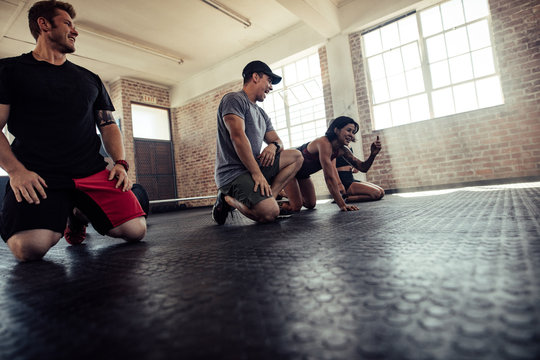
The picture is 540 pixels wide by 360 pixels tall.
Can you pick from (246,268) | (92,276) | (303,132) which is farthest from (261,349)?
(303,132)

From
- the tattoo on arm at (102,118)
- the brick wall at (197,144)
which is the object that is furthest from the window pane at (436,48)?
the tattoo on arm at (102,118)

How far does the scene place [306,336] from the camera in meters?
0.43

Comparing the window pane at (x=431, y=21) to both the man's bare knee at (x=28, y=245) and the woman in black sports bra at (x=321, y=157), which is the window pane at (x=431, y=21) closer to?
the woman in black sports bra at (x=321, y=157)

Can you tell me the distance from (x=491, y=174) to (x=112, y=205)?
5.35 m

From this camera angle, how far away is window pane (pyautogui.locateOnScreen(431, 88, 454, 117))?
5180 mm

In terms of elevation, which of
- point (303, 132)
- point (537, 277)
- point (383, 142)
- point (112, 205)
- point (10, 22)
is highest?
point (10, 22)

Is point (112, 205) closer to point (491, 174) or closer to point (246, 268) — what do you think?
point (246, 268)

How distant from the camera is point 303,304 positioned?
55 centimetres

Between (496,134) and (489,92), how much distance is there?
0.71m

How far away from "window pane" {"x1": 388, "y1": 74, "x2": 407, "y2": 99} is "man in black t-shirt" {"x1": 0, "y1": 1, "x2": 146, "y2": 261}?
17.3ft

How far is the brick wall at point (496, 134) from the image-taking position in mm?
4516

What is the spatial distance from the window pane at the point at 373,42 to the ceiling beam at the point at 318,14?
576mm

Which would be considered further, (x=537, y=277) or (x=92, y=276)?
(x=92, y=276)

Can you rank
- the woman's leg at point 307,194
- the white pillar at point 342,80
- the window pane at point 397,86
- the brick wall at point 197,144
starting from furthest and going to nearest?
1. the brick wall at point 197,144
2. the white pillar at point 342,80
3. the window pane at point 397,86
4. the woman's leg at point 307,194
